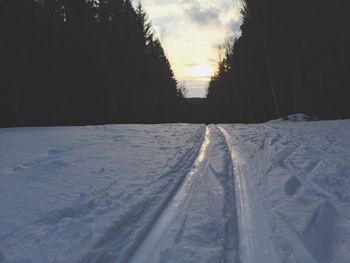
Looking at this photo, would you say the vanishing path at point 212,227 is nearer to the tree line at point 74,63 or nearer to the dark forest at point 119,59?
the dark forest at point 119,59

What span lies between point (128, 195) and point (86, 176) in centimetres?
155

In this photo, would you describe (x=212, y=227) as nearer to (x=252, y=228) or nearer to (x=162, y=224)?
(x=252, y=228)

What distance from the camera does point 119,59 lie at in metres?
34.1

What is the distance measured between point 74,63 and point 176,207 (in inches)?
973

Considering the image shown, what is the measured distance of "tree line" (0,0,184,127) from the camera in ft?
72.8

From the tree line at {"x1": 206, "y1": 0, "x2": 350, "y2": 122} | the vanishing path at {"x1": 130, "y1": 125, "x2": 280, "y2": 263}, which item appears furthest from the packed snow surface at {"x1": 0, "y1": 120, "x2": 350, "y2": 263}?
the tree line at {"x1": 206, "y1": 0, "x2": 350, "y2": 122}

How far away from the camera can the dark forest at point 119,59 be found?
22375 mm

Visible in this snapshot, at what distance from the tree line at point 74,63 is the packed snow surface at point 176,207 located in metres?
15.4

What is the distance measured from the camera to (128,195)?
551 centimetres

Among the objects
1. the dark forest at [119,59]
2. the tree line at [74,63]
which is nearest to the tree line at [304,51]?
the dark forest at [119,59]

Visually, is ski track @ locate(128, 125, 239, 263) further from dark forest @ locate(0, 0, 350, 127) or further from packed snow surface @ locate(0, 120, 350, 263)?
dark forest @ locate(0, 0, 350, 127)

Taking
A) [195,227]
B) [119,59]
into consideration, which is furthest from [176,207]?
[119,59]

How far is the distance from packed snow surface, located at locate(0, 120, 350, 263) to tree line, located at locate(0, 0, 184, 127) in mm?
15405

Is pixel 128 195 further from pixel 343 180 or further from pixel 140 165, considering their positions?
pixel 343 180
